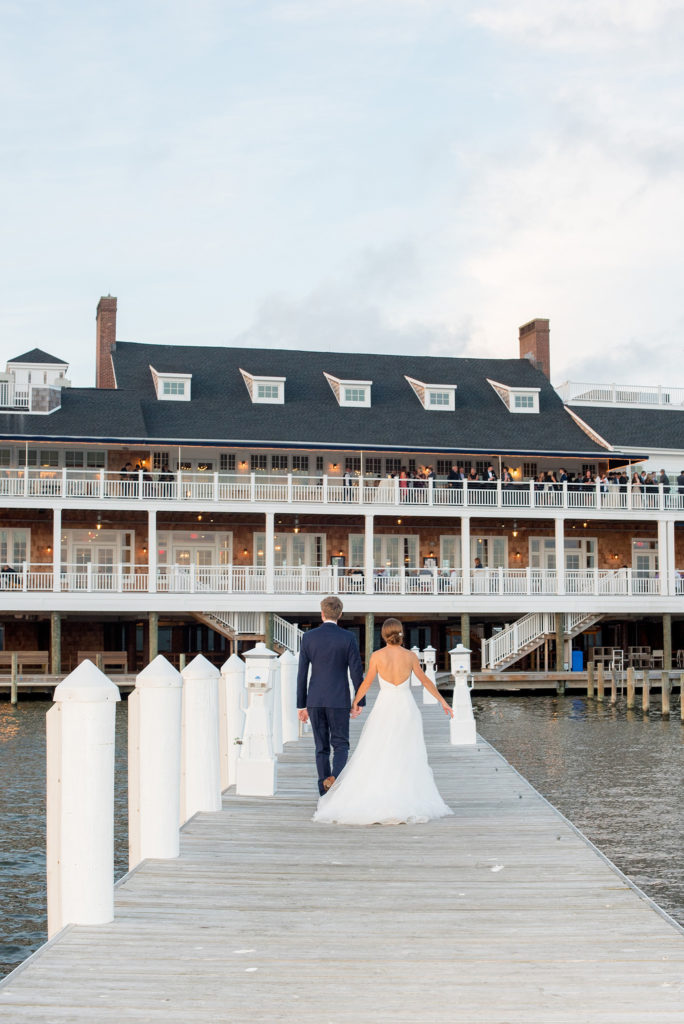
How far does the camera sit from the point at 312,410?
4662 cm

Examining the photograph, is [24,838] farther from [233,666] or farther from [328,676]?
[328,676]

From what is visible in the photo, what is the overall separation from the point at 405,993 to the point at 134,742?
3393mm

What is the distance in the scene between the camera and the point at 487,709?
109ft

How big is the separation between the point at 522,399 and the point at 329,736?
40.1m

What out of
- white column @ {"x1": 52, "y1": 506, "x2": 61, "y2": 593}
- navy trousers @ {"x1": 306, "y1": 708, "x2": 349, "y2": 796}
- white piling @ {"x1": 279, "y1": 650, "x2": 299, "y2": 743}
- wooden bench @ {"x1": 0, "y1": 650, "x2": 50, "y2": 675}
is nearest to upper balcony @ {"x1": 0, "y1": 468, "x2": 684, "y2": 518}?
white column @ {"x1": 52, "y1": 506, "x2": 61, "y2": 593}

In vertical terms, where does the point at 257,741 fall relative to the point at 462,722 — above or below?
above

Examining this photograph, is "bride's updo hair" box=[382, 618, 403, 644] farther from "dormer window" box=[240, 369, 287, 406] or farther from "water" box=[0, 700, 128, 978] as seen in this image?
"dormer window" box=[240, 369, 287, 406]

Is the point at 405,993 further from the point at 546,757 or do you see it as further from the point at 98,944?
the point at 546,757

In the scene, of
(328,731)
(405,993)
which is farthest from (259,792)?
(405,993)

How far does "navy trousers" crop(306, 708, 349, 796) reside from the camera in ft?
35.2

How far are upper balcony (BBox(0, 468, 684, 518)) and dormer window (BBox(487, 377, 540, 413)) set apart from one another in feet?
20.0

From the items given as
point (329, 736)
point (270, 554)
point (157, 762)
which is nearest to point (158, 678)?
point (157, 762)

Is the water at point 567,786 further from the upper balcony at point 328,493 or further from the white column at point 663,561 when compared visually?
the upper balcony at point 328,493

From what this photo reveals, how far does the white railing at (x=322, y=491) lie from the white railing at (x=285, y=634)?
13.4 ft
